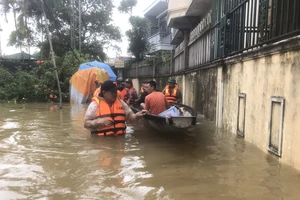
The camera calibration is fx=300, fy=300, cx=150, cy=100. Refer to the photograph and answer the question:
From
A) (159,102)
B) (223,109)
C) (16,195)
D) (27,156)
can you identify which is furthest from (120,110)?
(16,195)

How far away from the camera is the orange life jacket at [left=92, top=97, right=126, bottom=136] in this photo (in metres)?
5.86

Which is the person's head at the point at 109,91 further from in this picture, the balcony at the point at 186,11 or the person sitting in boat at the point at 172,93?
the balcony at the point at 186,11

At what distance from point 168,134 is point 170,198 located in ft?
10.3

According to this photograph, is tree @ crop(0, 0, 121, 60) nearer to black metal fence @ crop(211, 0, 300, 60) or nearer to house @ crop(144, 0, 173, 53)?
house @ crop(144, 0, 173, 53)

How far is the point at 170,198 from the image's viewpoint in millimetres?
3102

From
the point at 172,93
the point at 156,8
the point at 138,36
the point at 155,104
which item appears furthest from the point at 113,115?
the point at 156,8

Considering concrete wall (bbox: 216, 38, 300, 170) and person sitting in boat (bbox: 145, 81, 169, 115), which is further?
person sitting in boat (bbox: 145, 81, 169, 115)

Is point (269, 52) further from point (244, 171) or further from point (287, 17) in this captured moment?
point (244, 171)

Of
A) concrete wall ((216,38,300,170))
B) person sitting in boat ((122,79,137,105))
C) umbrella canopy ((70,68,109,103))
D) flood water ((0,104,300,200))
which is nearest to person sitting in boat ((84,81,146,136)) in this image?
flood water ((0,104,300,200))

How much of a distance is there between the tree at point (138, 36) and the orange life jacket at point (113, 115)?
19700 mm

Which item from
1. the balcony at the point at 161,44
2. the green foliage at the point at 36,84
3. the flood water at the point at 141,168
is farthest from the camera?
the balcony at the point at 161,44

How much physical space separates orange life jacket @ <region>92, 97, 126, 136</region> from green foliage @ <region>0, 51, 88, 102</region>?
10.6 metres

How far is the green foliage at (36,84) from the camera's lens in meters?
15.7

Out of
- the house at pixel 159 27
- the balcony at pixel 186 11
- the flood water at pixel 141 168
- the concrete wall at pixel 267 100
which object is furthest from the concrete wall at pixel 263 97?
the house at pixel 159 27
